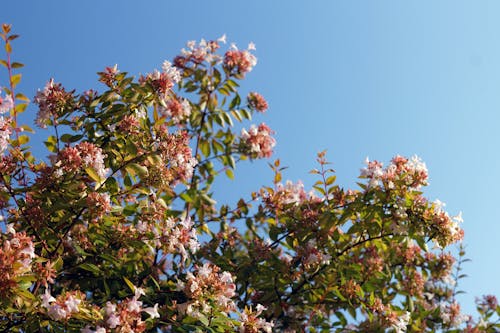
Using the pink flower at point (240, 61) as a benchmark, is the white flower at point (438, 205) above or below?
below

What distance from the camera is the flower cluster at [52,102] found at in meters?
4.26

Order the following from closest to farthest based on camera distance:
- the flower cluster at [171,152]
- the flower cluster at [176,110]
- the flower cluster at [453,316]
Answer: the flower cluster at [171,152]
the flower cluster at [176,110]
the flower cluster at [453,316]

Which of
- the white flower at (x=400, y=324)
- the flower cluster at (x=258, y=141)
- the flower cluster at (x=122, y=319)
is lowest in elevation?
the flower cluster at (x=122, y=319)

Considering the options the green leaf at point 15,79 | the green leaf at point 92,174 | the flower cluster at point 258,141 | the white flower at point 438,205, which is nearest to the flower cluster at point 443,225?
the white flower at point 438,205

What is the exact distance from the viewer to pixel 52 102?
4.27 m

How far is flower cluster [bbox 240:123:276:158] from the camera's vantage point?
523 centimetres

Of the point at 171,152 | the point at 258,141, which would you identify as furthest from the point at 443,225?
the point at 171,152

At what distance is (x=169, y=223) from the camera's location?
4.21m

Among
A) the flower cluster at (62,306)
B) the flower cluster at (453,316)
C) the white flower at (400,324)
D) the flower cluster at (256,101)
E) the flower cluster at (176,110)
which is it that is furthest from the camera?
the flower cluster at (453,316)

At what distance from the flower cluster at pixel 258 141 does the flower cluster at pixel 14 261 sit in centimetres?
258

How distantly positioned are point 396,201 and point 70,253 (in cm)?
273

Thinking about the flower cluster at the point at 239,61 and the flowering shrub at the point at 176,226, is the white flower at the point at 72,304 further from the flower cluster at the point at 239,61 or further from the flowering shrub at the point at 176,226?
the flower cluster at the point at 239,61

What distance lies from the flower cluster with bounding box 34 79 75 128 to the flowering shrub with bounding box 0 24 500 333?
0.04 ft

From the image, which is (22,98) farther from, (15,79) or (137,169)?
(137,169)
